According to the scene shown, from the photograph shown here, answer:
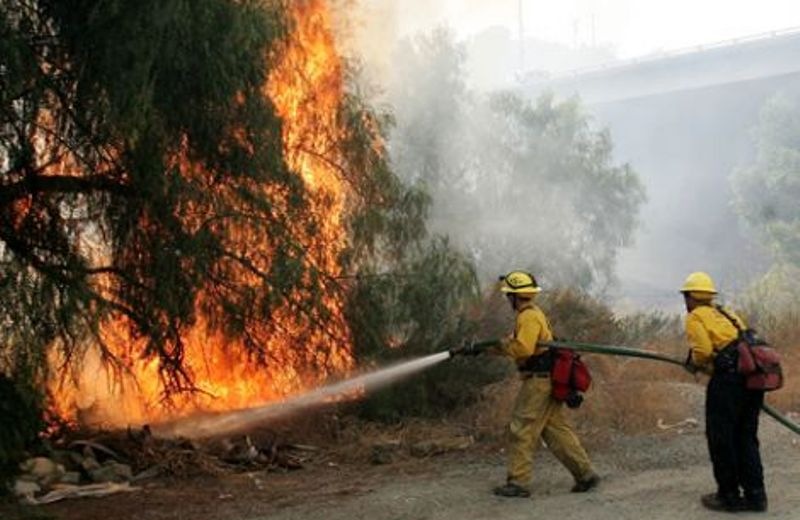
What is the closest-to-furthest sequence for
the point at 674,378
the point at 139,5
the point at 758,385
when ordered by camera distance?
the point at 758,385, the point at 139,5, the point at 674,378

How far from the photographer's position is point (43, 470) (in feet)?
29.1

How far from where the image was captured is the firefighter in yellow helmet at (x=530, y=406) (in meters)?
7.40

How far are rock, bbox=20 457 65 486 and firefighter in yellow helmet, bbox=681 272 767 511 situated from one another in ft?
19.5

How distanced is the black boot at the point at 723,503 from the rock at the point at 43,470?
591 centimetres

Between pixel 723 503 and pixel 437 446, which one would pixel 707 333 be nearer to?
pixel 723 503

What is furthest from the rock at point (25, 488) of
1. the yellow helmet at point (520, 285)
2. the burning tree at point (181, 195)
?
the yellow helmet at point (520, 285)

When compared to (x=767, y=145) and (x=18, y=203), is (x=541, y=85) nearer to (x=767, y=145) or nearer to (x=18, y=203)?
(x=767, y=145)

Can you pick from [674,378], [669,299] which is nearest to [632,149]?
[669,299]

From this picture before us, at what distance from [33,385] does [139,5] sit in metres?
3.38

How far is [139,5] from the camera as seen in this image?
6988 millimetres

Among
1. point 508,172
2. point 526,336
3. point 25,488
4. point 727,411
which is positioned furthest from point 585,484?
point 508,172

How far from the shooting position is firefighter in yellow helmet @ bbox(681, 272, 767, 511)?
6.61m

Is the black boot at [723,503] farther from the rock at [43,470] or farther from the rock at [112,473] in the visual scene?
the rock at [43,470]

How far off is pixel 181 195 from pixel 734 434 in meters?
4.96
